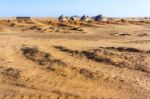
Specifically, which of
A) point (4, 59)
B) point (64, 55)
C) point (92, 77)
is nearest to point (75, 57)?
point (64, 55)

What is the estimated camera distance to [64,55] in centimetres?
1658

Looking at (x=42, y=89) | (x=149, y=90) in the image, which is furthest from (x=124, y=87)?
(x=42, y=89)

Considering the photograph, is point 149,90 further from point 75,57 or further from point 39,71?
point 75,57

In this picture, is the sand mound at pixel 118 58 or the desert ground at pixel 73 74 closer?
the desert ground at pixel 73 74

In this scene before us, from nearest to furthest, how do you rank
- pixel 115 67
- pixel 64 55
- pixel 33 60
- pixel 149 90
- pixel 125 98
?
pixel 125 98 < pixel 149 90 < pixel 115 67 < pixel 33 60 < pixel 64 55

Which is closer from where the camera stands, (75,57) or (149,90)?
(149,90)

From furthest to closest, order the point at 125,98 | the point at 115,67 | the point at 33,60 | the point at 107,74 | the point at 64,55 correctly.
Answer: the point at 64,55 → the point at 33,60 → the point at 115,67 → the point at 107,74 → the point at 125,98

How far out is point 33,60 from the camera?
15.3 meters

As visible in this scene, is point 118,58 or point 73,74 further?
point 118,58

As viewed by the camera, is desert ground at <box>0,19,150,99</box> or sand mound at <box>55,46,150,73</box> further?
sand mound at <box>55,46,150,73</box>

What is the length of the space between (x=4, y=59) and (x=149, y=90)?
22.6 ft

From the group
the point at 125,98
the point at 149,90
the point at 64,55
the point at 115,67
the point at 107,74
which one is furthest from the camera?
the point at 64,55

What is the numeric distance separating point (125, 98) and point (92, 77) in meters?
2.45

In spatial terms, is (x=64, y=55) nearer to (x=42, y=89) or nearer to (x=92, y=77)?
(x=92, y=77)
